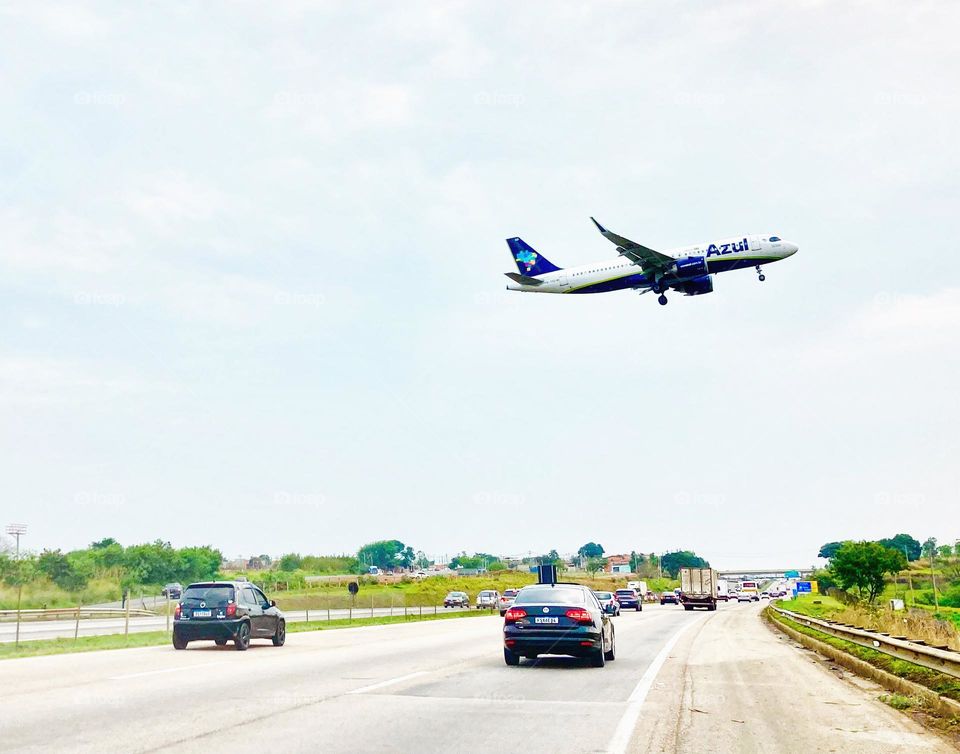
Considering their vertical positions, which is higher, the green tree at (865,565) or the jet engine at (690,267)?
the jet engine at (690,267)

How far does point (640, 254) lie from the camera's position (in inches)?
2015

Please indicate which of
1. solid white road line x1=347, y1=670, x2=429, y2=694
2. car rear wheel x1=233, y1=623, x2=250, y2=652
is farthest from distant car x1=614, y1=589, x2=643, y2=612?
solid white road line x1=347, y1=670, x2=429, y2=694

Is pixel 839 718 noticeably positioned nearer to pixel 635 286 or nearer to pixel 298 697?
pixel 298 697

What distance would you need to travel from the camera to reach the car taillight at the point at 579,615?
17062mm

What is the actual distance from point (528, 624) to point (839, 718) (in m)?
7.08

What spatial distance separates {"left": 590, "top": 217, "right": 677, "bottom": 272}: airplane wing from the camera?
49.7 metres

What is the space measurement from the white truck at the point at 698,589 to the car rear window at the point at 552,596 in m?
53.3

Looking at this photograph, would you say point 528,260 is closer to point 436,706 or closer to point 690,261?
point 690,261

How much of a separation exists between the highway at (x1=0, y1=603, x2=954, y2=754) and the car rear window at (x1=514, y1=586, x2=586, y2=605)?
1.14 metres

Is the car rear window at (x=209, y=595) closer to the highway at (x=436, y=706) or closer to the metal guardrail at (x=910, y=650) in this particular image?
the highway at (x=436, y=706)

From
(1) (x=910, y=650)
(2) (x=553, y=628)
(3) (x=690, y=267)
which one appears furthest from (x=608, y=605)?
(3) (x=690, y=267)

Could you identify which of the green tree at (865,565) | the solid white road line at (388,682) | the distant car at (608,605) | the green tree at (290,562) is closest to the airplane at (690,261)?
the distant car at (608,605)

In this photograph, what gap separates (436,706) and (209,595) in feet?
38.7

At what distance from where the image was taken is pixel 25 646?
2538cm
